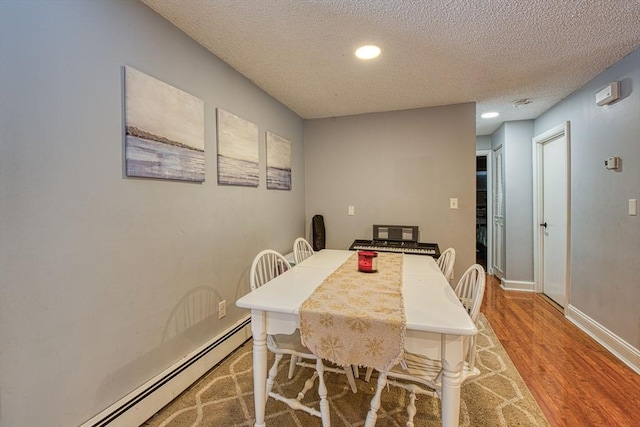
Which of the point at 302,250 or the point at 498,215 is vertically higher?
the point at 498,215

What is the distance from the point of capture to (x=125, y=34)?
1.46 meters

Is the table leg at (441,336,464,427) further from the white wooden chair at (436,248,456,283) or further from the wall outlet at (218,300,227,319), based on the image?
the wall outlet at (218,300,227,319)

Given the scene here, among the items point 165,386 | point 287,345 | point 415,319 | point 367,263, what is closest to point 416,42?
point 367,263

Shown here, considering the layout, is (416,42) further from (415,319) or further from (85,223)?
(85,223)

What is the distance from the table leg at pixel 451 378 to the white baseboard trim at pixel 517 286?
337 cm

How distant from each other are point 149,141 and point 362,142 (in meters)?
2.48

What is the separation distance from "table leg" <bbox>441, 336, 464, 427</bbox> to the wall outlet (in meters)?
1.60

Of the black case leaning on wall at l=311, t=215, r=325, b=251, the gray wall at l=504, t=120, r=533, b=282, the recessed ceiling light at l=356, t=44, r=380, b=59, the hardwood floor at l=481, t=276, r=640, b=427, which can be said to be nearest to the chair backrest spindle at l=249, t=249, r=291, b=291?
the black case leaning on wall at l=311, t=215, r=325, b=251

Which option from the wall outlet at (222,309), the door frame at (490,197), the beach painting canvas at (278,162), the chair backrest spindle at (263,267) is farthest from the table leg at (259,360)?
the door frame at (490,197)

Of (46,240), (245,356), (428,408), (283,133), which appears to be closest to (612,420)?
(428,408)

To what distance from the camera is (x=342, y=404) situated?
5.53 feet

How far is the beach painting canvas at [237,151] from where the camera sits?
2.15m

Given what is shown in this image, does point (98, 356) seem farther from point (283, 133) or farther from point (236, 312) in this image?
point (283, 133)

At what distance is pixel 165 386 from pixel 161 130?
1.46 meters
